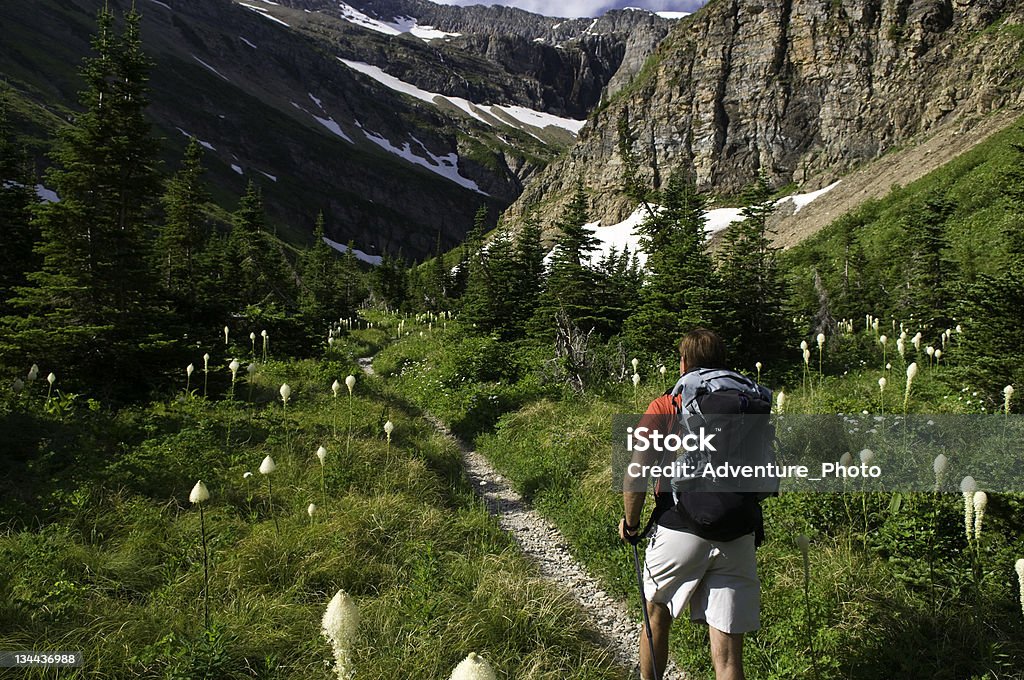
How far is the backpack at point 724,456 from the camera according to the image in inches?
113

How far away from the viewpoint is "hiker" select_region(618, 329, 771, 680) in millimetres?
2879

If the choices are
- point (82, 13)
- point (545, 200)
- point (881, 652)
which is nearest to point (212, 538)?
point (881, 652)

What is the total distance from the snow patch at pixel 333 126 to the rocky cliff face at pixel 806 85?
4593 inches

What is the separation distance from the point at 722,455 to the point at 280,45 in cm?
23455

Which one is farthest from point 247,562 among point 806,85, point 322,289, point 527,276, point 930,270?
point 806,85

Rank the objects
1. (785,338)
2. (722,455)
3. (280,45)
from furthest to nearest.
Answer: (280,45) < (785,338) < (722,455)

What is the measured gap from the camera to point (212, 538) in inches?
182

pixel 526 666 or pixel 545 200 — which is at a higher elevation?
pixel 545 200

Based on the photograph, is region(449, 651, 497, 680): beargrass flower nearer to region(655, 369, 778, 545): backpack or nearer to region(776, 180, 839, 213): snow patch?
region(655, 369, 778, 545): backpack

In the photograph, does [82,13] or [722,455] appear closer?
[722,455]

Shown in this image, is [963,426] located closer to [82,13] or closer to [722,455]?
[722,455]

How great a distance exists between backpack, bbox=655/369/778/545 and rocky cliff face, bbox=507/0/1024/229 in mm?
58337

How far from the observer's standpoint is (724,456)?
113 inches
